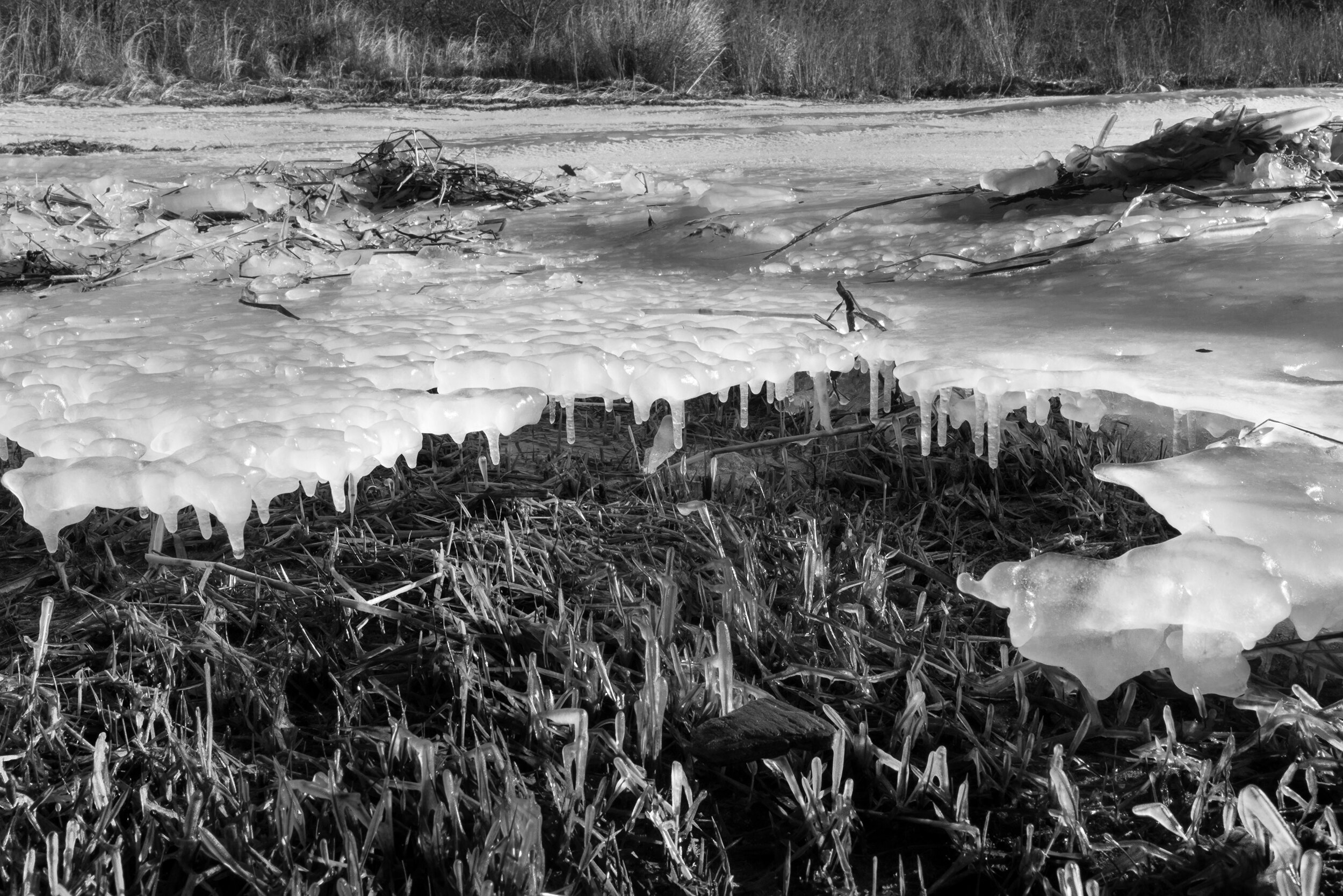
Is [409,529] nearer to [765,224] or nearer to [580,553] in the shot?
[580,553]

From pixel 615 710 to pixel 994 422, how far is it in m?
0.56

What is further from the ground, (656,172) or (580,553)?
(656,172)

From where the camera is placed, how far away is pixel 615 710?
3.49 feet

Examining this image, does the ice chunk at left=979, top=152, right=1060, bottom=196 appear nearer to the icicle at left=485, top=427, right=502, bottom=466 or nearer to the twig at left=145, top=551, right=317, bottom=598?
the icicle at left=485, top=427, right=502, bottom=466

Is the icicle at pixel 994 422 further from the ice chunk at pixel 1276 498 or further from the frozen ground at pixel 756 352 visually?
the ice chunk at pixel 1276 498

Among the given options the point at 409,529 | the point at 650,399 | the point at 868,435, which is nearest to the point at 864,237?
the point at 868,435

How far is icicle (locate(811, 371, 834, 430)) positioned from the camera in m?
1.42

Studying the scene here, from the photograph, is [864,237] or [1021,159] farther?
[1021,159]

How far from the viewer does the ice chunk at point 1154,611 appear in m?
0.94

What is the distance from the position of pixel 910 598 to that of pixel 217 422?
79cm

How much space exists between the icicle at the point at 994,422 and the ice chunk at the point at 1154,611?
11.4 inches

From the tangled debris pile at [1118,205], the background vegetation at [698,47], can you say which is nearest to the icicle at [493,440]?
the tangled debris pile at [1118,205]

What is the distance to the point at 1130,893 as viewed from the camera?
831 millimetres

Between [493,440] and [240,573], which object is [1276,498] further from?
[240,573]
